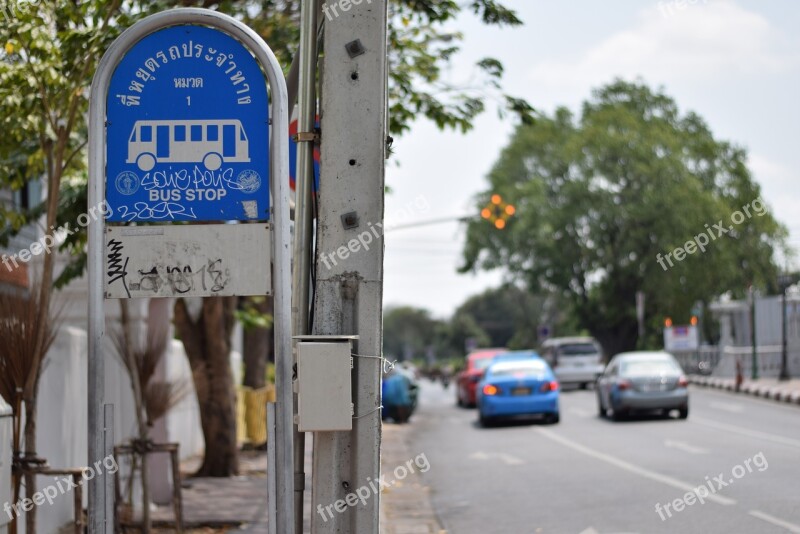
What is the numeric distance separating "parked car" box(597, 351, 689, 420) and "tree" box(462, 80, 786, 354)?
79.6ft

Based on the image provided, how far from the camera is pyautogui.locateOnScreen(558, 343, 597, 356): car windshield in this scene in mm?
39000

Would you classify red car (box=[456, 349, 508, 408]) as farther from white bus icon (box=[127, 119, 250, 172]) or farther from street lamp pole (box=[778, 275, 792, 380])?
white bus icon (box=[127, 119, 250, 172])

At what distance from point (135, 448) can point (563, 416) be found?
17265 millimetres

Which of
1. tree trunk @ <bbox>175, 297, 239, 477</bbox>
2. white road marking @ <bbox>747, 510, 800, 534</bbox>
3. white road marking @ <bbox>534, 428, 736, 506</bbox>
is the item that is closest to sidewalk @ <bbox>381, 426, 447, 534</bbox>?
tree trunk @ <bbox>175, 297, 239, 477</bbox>

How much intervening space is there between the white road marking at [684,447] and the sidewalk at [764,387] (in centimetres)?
1017

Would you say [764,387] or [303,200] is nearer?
[303,200]

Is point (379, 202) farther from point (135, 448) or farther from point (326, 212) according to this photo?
point (135, 448)

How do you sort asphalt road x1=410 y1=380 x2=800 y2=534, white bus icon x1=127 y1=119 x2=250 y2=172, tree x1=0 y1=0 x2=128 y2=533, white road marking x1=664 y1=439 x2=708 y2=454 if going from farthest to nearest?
1. white road marking x1=664 y1=439 x2=708 y2=454
2. asphalt road x1=410 y1=380 x2=800 y2=534
3. tree x1=0 y1=0 x2=128 y2=533
4. white bus icon x1=127 y1=119 x2=250 y2=172

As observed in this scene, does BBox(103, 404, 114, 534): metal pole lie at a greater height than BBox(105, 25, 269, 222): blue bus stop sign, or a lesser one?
lesser

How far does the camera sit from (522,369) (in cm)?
2441

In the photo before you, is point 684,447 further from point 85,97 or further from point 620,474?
point 85,97

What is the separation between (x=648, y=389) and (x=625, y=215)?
26.8 m

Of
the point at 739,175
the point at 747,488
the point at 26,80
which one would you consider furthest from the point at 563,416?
the point at 739,175

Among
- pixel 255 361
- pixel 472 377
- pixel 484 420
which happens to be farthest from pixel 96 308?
pixel 472 377
